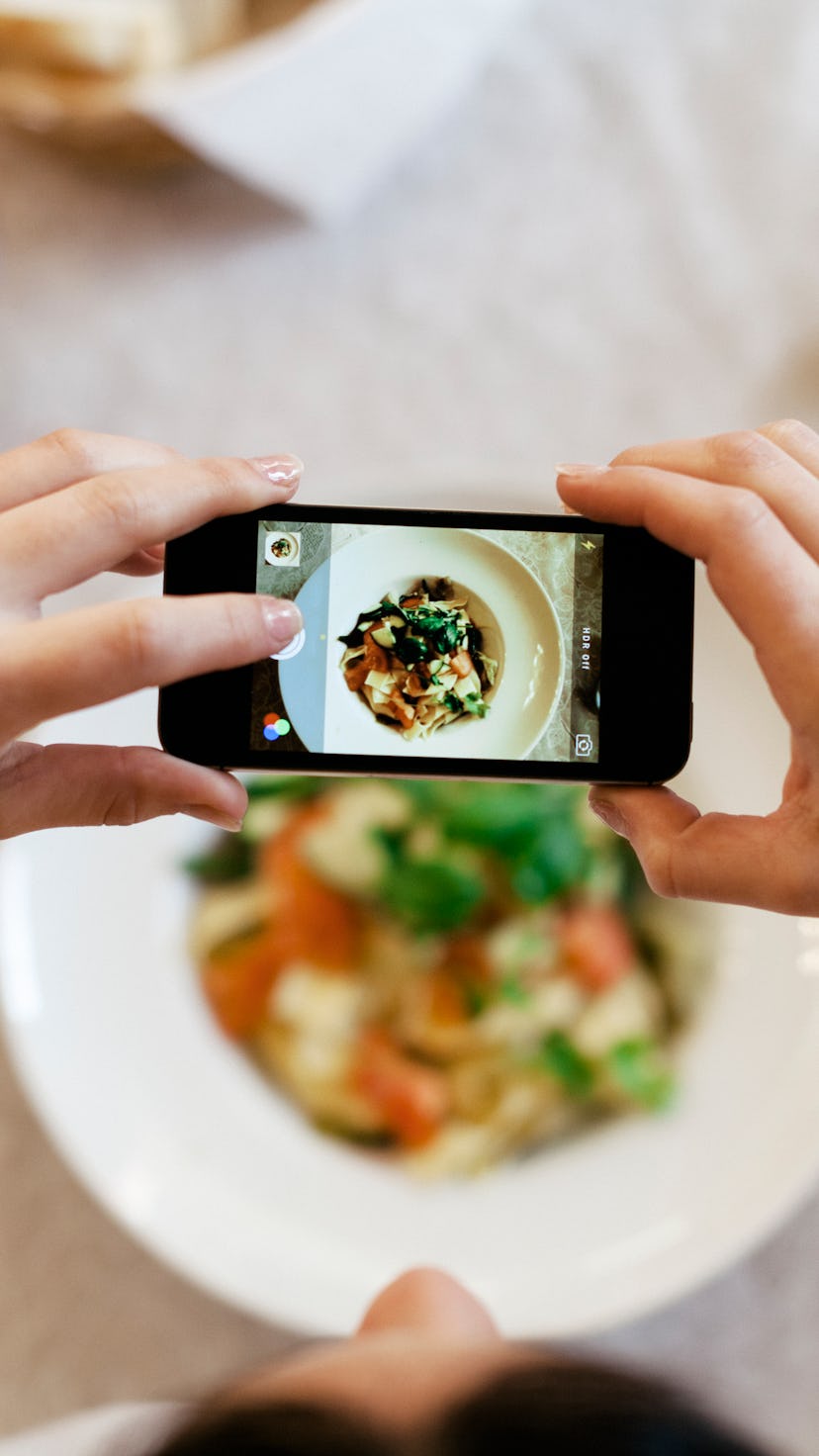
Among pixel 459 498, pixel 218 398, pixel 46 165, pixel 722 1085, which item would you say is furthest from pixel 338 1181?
pixel 46 165

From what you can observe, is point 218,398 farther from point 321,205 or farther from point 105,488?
point 105,488

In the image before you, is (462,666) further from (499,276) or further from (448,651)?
(499,276)

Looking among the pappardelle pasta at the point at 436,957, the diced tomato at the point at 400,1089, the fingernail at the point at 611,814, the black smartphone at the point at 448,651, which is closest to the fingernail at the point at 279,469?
the black smartphone at the point at 448,651

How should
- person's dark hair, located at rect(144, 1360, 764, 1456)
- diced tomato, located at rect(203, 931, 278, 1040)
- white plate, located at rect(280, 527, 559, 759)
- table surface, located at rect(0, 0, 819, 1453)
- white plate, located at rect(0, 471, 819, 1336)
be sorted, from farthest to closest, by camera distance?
table surface, located at rect(0, 0, 819, 1453) < diced tomato, located at rect(203, 931, 278, 1040) < white plate, located at rect(0, 471, 819, 1336) < white plate, located at rect(280, 527, 559, 759) < person's dark hair, located at rect(144, 1360, 764, 1456)

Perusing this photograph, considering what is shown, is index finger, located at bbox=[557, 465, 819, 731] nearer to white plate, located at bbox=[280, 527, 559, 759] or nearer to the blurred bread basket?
white plate, located at bbox=[280, 527, 559, 759]

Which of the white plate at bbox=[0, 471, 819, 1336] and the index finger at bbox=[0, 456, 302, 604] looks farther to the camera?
the white plate at bbox=[0, 471, 819, 1336]

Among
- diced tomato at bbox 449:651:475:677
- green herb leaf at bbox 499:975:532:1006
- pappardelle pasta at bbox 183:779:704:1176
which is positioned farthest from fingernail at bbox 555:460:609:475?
green herb leaf at bbox 499:975:532:1006

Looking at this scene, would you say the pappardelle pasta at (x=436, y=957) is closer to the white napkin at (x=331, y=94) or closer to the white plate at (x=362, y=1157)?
the white plate at (x=362, y=1157)
